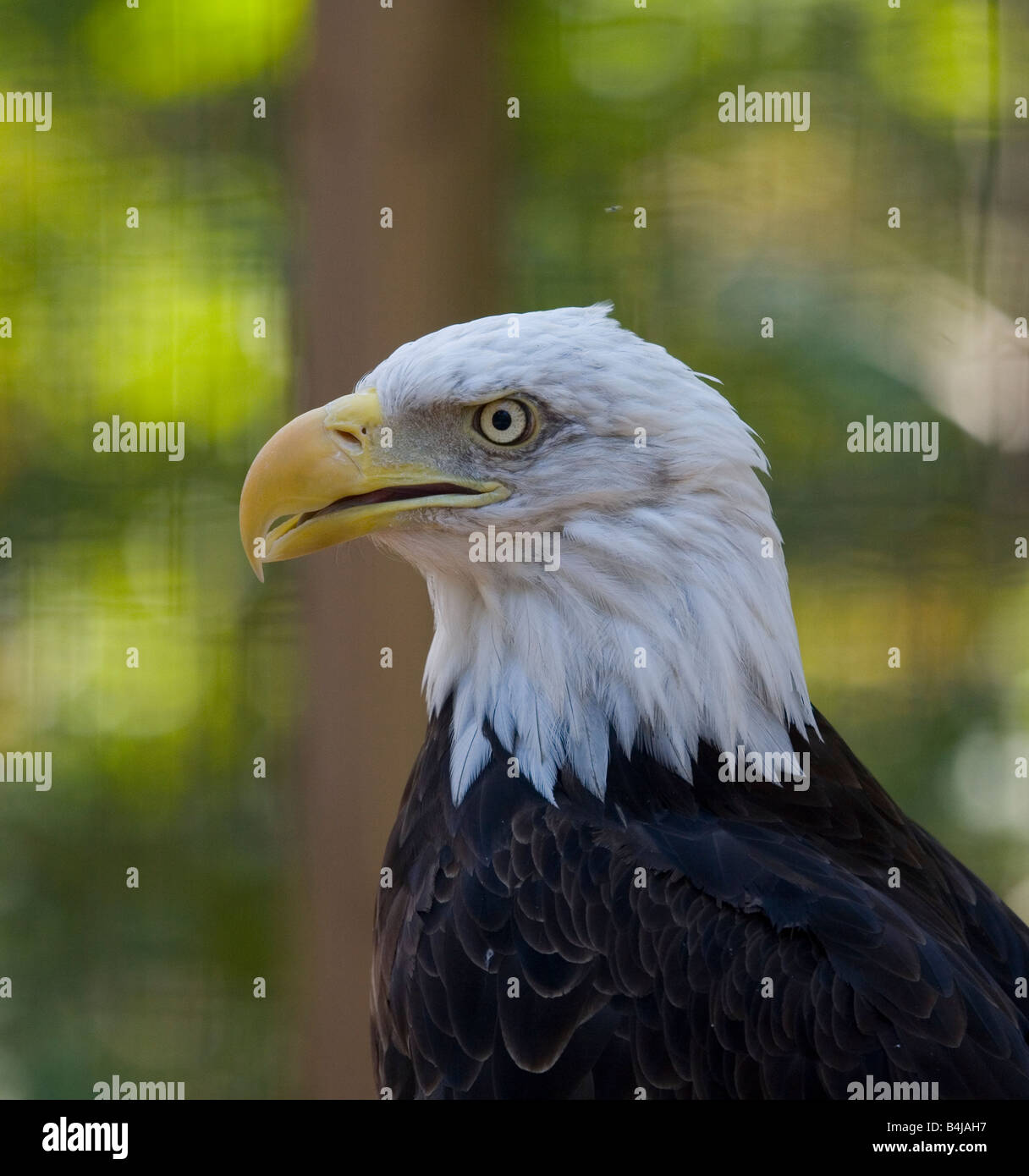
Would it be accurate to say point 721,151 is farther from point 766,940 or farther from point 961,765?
point 766,940

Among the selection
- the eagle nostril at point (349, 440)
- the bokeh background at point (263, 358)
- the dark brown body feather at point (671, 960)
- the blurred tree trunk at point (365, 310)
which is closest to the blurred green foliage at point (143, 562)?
the bokeh background at point (263, 358)

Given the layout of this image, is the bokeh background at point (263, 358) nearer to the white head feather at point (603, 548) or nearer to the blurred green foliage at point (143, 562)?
the blurred green foliage at point (143, 562)

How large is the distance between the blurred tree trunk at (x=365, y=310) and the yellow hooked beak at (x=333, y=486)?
824mm

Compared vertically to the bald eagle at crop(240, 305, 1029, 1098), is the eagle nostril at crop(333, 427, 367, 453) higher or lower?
higher

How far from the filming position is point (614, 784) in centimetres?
173

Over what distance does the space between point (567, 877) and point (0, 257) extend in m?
2.52

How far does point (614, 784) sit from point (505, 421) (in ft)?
1.76

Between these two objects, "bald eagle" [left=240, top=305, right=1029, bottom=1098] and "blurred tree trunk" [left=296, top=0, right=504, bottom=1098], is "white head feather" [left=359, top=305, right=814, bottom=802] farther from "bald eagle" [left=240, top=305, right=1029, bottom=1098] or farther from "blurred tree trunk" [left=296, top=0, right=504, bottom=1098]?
"blurred tree trunk" [left=296, top=0, right=504, bottom=1098]

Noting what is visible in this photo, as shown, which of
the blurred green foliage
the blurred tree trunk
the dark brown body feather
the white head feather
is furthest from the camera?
the blurred green foliage

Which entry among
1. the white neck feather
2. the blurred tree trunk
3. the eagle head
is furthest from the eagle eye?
the blurred tree trunk

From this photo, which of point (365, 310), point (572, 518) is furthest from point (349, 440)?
point (365, 310)

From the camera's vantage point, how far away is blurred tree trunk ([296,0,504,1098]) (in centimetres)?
265

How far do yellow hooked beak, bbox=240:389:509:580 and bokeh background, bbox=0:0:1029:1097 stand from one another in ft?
4.34

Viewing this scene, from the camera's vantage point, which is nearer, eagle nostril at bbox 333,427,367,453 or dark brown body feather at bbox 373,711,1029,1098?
dark brown body feather at bbox 373,711,1029,1098
